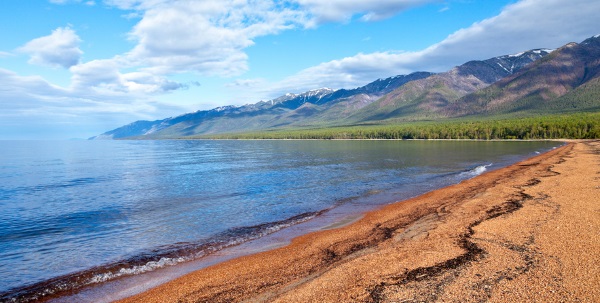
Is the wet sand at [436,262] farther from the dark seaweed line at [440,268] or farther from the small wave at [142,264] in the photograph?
the small wave at [142,264]

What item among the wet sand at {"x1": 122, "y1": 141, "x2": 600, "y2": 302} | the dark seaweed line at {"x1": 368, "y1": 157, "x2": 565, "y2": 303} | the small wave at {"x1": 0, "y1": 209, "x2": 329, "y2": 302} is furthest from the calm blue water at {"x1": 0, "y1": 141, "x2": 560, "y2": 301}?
the dark seaweed line at {"x1": 368, "y1": 157, "x2": 565, "y2": 303}

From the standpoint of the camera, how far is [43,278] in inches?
613

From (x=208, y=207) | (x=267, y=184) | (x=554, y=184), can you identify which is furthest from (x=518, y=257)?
(x=267, y=184)

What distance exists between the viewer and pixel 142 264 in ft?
55.4

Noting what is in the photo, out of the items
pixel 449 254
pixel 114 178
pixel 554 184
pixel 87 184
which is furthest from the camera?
pixel 114 178

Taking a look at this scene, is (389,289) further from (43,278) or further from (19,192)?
(19,192)

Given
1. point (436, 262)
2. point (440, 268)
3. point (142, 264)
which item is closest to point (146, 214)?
point (142, 264)

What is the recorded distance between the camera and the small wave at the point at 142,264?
46.9ft

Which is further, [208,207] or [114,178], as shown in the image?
[114,178]

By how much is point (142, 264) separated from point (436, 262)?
42.8 ft

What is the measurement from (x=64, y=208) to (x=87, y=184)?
1712 centimetres

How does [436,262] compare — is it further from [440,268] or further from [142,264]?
[142,264]

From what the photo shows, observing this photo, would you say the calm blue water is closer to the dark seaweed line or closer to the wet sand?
the wet sand

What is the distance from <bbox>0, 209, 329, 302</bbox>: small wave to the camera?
1430 centimetres
